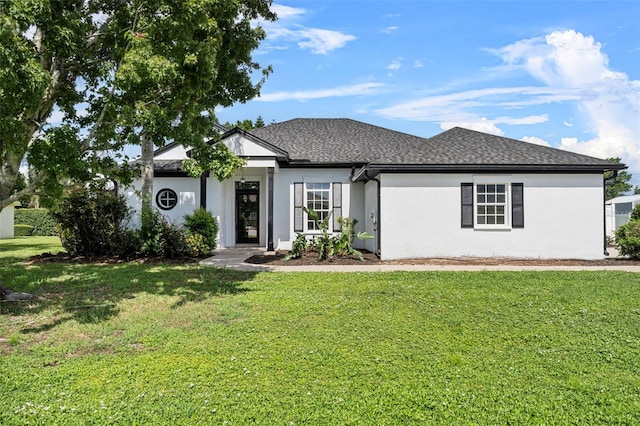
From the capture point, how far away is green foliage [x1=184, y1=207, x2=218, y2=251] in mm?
14383

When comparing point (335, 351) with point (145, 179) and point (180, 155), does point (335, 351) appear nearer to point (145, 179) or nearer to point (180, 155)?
point (145, 179)

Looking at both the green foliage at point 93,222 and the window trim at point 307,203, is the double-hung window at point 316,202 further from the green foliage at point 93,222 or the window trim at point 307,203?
the green foliage at point 93,222

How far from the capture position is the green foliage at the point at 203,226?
14.4 metres

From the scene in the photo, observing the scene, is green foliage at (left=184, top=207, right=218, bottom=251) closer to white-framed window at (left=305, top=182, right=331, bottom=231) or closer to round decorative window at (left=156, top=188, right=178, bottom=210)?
round decorative window at (left=156, top=188, right=178, bottom=210)

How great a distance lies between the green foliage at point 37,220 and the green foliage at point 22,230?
422 mm

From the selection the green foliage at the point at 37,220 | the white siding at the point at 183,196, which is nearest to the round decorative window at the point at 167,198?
the white siding at the point at 183,196

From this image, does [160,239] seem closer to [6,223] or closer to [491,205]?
[491,205]

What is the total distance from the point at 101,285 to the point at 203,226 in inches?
226

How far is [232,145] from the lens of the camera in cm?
1557

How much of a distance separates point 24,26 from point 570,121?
1826 cm

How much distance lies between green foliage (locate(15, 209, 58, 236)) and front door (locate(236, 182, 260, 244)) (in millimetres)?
18731

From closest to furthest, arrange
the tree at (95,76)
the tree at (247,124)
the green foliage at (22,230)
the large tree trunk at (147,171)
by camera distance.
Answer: the tree at (95,76) → the large tree trunk at (147,171) → the green foliage at (22,230) → the tree at (247,124)

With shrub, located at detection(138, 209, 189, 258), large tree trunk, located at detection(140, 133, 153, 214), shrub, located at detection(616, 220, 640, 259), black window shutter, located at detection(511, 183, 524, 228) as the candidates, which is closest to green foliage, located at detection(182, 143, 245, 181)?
shrub, located at detection(138, 209, 189, 258)

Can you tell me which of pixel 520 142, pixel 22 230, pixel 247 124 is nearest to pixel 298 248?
pixel 520 142
